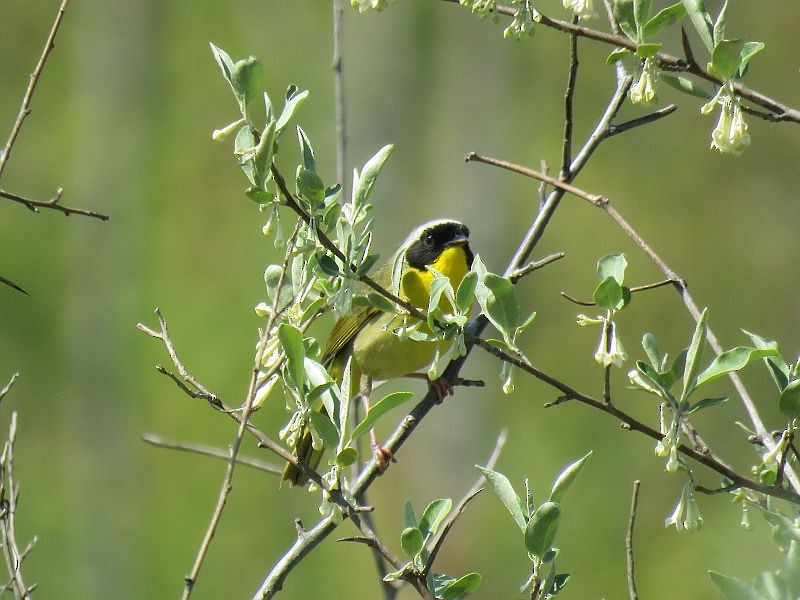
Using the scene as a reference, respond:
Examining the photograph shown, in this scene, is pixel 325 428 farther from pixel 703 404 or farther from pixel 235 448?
pixel 703 404

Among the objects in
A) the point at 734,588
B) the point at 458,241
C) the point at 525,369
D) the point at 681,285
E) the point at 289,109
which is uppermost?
the point at 289,109

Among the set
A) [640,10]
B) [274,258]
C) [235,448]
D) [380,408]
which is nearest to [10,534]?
[235,448]

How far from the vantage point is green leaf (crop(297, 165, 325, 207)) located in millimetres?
1543

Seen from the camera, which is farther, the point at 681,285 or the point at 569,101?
the point at 569,101

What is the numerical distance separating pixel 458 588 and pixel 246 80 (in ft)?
2.97

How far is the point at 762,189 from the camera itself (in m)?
10.8

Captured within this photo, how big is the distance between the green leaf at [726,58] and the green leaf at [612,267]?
1.03 ft

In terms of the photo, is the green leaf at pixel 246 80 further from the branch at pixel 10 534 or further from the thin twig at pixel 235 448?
the branch at pixel 10 534

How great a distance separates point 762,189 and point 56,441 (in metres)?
10.5

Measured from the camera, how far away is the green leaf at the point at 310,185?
1.54m

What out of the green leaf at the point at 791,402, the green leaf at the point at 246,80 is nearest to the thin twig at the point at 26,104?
the green leaf at the point at 246,80

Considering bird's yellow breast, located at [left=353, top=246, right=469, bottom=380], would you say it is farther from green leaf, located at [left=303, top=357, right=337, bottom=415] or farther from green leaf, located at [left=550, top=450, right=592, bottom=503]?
green leaf, located at [left=550, top=450, right=592, bottom=503]

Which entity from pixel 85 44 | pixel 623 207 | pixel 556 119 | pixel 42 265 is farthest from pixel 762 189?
pixel 42 265

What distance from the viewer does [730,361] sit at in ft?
4.84
